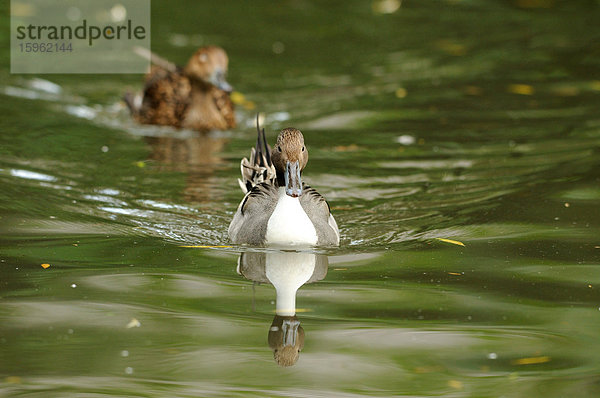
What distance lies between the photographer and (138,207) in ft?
Result: 33.5

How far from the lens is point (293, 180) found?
332 inches

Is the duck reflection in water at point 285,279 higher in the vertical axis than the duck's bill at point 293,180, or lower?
lower

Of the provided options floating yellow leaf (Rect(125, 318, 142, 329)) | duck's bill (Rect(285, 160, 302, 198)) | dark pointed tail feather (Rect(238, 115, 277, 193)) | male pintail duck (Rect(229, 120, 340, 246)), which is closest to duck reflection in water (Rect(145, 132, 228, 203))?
dark pointed tail feather (Rect(238, 115, 277, 193))

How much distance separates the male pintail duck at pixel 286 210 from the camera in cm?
847

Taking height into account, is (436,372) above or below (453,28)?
below

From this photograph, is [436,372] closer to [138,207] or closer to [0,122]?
[138,207]

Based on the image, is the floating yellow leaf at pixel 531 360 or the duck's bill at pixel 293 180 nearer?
the floating yellow leaf at pixel 531 360

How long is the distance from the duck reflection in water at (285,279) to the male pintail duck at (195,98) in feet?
17.8

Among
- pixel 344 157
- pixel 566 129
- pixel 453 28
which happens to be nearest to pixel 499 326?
pixel 344 157

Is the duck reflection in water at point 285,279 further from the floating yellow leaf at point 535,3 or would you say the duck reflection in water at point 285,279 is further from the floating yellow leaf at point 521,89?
the floating yellow leaf at point 535,3

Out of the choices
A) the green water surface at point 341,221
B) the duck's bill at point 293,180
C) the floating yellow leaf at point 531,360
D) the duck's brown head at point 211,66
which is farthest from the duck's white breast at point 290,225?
the duck's brown head at point 211,66

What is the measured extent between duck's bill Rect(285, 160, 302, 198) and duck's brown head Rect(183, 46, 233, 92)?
558cm

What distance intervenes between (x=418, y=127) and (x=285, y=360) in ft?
23.9

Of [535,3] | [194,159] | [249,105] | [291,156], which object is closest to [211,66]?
[249,105]
